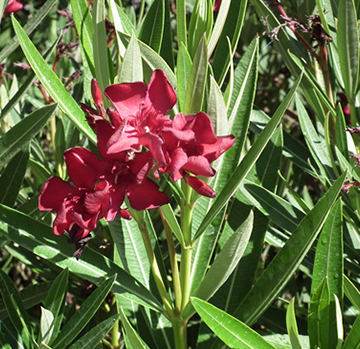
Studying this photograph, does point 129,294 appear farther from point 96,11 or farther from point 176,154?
point 96,11

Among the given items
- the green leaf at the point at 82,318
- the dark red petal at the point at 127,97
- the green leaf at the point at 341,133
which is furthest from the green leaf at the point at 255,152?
the green leaf at the point at 341,133

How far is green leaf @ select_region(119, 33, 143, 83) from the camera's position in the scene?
0.87m

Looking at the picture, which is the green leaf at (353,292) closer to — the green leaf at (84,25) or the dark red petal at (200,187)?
the dark red petal at (200,187)

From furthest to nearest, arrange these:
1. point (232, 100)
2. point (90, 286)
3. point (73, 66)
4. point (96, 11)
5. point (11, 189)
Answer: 1. point (73, 66)
2. point (90, 286)
3. point (11, 189)
4. point (232, 100)
5. point (96, 11)

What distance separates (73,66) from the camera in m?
2.38

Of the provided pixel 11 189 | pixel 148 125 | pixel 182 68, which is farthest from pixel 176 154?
pixel 11 189

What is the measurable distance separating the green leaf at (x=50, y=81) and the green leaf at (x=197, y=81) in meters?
0.25

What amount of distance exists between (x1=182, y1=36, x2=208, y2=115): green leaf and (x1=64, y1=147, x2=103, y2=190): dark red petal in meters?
0.20

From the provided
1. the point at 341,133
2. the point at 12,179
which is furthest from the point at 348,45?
the point at 12,179

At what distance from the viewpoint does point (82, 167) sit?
0.88 meters

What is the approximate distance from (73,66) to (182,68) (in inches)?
60.7

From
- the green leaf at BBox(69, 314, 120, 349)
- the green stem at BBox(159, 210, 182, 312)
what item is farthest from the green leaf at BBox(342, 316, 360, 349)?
the green leaf at BBox(69, 314, 120, 349)

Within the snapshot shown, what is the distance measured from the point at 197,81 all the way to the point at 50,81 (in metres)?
0.33

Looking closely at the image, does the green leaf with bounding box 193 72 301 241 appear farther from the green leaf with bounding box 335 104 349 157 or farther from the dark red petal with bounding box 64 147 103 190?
the green leaf with bounding box 335 104 349 157
